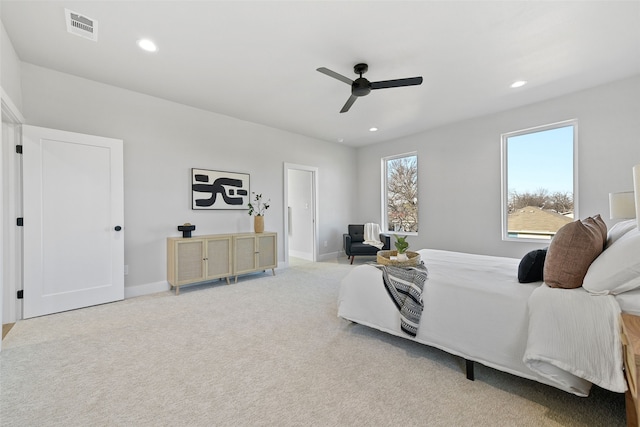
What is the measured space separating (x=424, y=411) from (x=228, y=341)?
1557 millimetres

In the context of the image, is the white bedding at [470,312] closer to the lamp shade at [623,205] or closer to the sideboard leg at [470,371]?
the sideboard leg at [470,371]

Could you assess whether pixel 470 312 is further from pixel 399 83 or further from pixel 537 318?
pixel 399 83

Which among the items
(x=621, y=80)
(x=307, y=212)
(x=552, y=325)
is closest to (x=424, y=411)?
(x=552, y=325)

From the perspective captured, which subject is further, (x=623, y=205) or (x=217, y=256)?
(x=217, y=256)

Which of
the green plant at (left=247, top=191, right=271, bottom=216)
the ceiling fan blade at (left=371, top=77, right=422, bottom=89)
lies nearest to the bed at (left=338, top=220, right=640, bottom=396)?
the ceiling fan blade at (left=371, top=77, right=422, bottom=89)

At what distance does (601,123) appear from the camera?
350cm

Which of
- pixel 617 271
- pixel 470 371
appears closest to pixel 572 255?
pixel 617 271

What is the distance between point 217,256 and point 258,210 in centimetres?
121

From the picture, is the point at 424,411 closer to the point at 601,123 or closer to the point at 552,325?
the point at 552,325

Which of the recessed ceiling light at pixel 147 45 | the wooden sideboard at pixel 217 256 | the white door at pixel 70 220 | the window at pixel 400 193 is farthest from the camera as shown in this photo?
the window at pixel 400 193

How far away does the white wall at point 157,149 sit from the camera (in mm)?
3121

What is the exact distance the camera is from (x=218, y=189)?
4.37 m

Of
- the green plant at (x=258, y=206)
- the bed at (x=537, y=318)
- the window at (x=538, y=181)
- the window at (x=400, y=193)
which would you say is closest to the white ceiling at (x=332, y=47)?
the window at (x=538, y=181)

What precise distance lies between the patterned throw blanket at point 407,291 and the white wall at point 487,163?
124 inches
